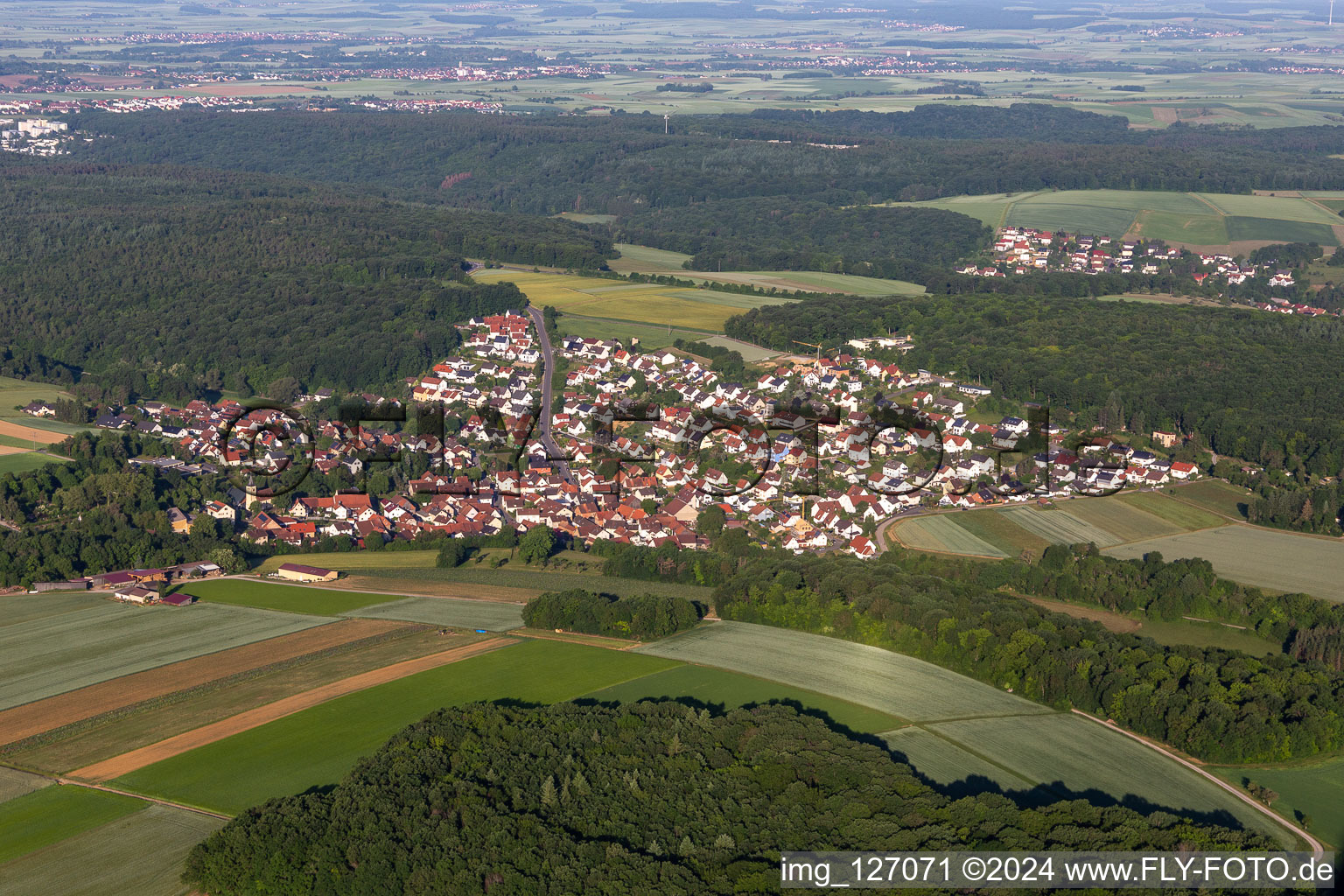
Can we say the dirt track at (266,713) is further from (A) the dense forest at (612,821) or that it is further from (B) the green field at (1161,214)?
(B) the green field at (1161,214)

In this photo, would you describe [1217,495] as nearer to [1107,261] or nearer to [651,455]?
[651,455]

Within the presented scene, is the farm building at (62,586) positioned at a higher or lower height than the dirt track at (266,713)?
lower

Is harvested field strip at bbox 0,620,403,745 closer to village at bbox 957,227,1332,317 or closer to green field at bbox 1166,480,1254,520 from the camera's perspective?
green field at bbox 1166,480,1254,520

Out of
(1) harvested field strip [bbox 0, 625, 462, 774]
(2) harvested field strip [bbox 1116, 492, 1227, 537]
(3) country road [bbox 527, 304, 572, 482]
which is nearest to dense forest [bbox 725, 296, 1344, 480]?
(2) harvested field strip [bbox 1116, 492, 1227, 537]

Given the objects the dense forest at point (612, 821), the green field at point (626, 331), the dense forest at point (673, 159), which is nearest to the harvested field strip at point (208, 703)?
the dense forest at point (612, 821)

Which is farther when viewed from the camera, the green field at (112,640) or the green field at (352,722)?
the green field at (112,640)

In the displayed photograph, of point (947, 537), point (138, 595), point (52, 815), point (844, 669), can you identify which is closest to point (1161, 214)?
point (947, 537)
